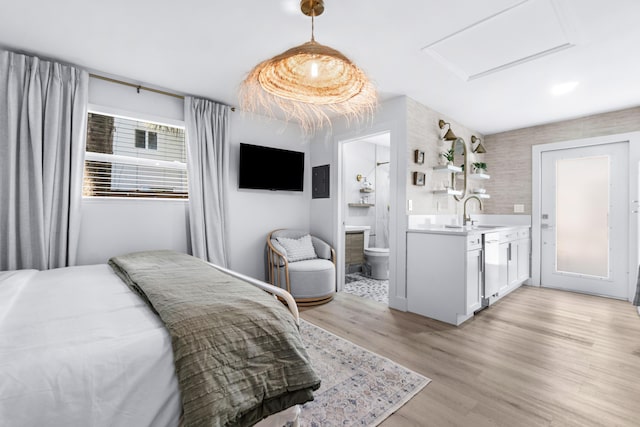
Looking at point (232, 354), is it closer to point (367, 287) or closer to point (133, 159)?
point (133, 159)

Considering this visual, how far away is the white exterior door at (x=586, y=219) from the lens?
3725mm

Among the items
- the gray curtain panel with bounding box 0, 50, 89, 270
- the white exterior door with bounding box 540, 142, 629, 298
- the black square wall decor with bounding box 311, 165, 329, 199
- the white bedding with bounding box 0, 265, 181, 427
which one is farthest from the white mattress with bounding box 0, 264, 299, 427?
the white exterior door with bounding box 540, 142, 629, 298

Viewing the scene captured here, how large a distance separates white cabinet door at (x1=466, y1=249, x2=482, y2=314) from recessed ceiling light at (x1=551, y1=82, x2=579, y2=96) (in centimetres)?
185

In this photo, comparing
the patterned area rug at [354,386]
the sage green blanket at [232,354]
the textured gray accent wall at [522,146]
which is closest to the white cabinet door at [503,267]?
the textured gray accent wall at [522,146]

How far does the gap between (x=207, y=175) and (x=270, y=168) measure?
2.81ft

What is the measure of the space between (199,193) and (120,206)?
742mm

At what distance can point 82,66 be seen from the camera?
8.77 ft

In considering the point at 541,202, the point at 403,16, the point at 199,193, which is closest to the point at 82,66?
the point at 199,193

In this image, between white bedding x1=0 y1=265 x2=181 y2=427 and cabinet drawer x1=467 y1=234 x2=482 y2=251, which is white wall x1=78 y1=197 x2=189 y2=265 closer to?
white bedding x1=0 y1=265 x2=181 y2=427

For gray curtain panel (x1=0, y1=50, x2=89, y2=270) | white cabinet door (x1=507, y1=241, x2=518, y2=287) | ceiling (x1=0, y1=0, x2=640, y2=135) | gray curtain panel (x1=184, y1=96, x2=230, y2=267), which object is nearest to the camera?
ceiling (x1=0, y1=0, x2=640, y2=135)

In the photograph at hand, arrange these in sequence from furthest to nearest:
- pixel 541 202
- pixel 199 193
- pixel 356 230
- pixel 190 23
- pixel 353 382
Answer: pixel 356 230, pixel 541 202, pixel 199 193, pixel 190 23, pixel 353 382

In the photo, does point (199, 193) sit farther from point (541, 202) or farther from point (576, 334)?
point (541, 202)

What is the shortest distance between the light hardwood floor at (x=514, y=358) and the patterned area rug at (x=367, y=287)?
29 cm

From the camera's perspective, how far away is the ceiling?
6.23 ft
